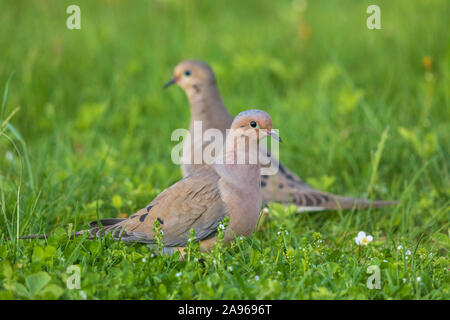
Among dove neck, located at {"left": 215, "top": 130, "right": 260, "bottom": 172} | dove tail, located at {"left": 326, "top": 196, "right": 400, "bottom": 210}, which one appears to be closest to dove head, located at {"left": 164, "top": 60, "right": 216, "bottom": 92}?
dove tail, located at {"left": 326, "top": 196, "right": 400, "bottom": 210}

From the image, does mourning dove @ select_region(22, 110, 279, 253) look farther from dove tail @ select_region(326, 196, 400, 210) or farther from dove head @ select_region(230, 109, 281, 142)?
dove tail @ select_region(326, 196, 400, 210)

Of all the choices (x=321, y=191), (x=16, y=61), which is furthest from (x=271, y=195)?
(x=16, y=61)

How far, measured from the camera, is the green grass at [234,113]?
3.09 m

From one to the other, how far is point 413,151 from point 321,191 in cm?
103

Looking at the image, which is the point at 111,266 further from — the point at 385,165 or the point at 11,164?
the point at 385,165

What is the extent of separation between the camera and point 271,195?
455 cm

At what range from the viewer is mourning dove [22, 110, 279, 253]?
336 cm

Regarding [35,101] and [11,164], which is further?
[35,101]

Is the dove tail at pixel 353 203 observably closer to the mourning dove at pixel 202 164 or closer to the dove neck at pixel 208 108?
the mourning dove at pixel 202 164

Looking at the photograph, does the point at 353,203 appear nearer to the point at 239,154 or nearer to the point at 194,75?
the point at 239,154

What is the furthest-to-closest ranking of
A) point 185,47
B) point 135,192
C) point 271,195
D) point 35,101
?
point 185,47 → point 35,101 → point 271,195 → point 135,192

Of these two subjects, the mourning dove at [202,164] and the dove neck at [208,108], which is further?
the dove neck at [208,108]

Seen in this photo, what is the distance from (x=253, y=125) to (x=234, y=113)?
248 cm

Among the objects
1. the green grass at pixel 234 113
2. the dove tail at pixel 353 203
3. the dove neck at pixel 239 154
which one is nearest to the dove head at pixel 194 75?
the green grass at pixel 234 113
